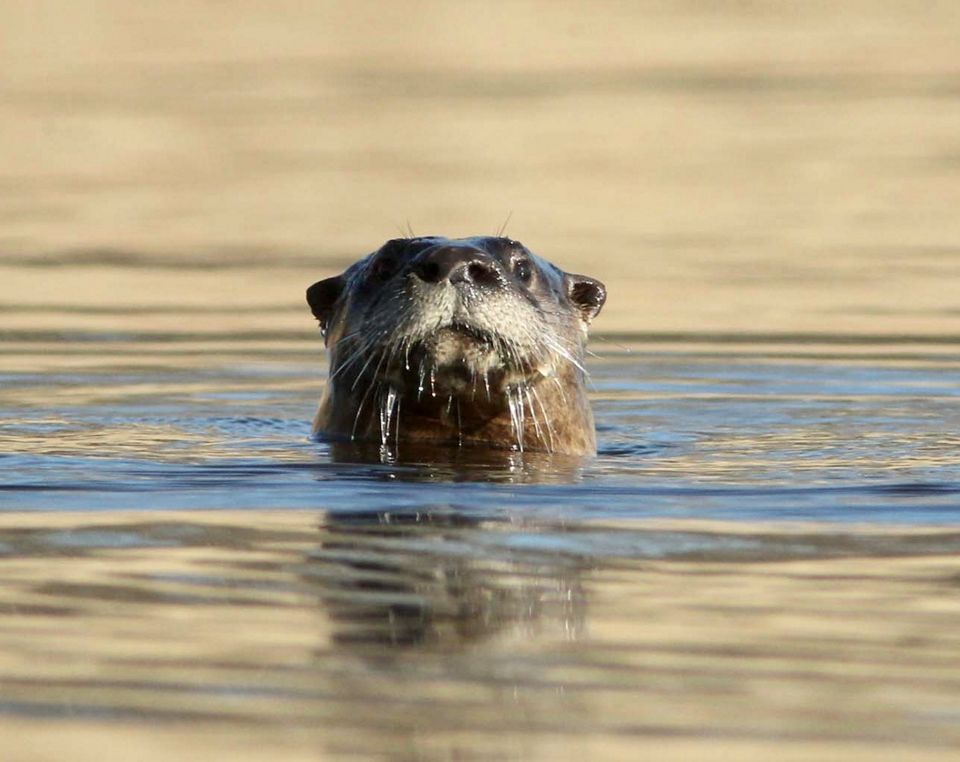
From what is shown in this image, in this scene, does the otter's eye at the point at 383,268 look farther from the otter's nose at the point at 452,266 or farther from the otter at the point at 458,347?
the otter's nose at the point at 452,266

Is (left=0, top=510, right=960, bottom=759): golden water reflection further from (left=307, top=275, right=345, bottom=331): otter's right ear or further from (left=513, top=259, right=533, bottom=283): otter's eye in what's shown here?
(left=307, top=275, right=345, bottom=331): otter's right ear

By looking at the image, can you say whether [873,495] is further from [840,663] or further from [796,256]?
[796,256]

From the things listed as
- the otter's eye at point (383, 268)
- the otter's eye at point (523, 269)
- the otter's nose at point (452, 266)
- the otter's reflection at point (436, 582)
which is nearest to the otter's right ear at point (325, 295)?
the otter's eye at point (383, 268)

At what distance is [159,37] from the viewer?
76.9 ft

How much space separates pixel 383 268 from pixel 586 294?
0.88 m

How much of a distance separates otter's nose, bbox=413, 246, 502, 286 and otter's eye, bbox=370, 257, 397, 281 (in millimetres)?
378

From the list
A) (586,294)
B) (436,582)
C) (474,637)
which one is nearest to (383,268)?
(586,294)

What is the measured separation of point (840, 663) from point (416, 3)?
22455 mm

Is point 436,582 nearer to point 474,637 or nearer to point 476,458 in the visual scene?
point 474,637

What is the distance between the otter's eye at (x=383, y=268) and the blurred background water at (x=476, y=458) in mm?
553

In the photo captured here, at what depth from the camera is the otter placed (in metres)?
6.96

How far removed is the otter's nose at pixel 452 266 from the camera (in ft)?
22.7

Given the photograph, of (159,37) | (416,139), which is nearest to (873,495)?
(416,139)

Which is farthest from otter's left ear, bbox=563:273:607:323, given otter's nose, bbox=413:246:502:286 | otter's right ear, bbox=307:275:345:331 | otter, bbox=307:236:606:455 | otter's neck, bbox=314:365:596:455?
otter's nose, bbox=413:246:502:286
